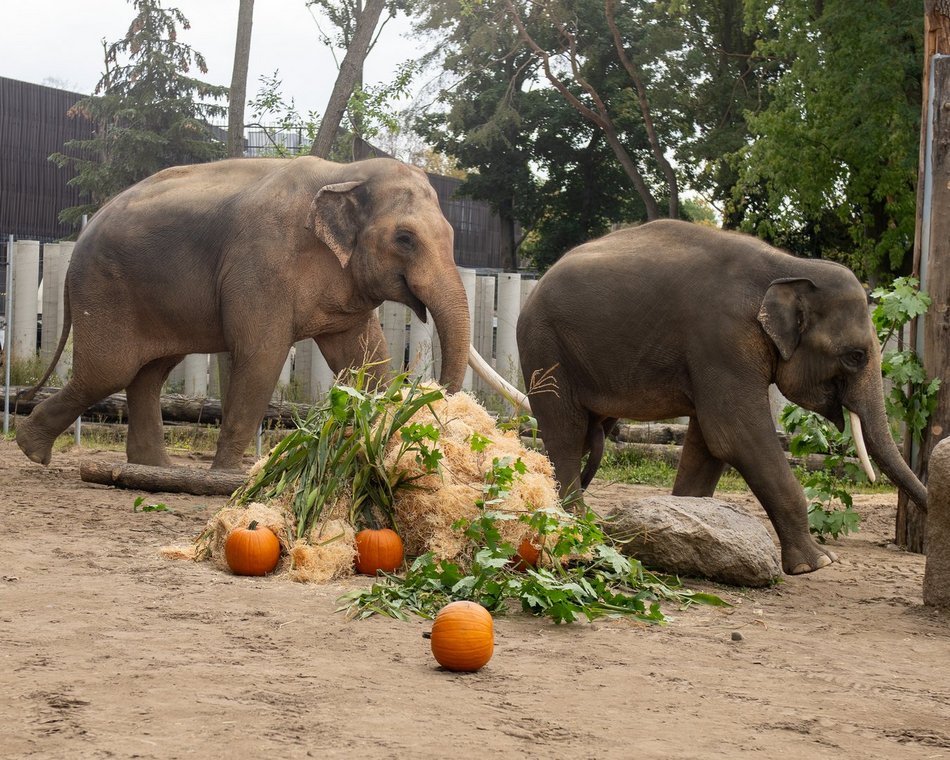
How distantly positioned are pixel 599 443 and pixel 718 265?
1680mm

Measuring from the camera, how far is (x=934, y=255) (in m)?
7.74

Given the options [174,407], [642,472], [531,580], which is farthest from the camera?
[174,407]

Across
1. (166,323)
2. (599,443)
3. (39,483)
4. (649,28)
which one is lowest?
(39,483)

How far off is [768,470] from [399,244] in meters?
2.95

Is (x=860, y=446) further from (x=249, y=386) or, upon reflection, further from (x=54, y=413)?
(x=54, y=413)

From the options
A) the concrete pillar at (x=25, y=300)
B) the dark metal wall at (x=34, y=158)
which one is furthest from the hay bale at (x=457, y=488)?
the dark metal wall at (x=34, y=158)

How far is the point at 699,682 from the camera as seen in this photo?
13.7 ft

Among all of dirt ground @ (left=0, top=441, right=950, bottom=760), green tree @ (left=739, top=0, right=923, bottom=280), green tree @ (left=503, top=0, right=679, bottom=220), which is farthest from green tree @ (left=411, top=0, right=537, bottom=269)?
dirt ground @ (left=0, top=441, right=950, bottom=760)

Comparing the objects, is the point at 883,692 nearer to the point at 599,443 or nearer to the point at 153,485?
the point at 599,443

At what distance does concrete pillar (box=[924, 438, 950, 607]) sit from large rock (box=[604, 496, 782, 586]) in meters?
0.74

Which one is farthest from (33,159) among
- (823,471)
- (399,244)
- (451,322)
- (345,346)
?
(823,471)

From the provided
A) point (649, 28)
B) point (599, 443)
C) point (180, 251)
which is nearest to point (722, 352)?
point (599, 443)

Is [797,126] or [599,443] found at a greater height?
[797,126]

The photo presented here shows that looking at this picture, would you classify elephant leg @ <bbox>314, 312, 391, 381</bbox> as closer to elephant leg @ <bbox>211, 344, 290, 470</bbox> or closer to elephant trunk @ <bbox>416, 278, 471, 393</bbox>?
elephant leg @ <bbox>211, 344, 290, 470</bbox>
